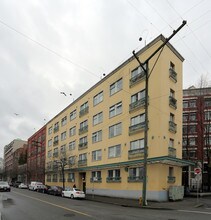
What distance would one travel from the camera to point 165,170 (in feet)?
106

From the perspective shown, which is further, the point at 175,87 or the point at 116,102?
the point at 116,102

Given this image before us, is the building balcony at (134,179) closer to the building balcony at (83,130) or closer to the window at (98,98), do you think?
the window at (98,98)

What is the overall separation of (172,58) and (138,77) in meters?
4.19

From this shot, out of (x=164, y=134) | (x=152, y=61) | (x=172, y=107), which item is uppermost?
(x=152, y=61)

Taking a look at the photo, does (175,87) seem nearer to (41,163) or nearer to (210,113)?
(210,113)

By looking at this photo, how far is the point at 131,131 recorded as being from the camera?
36.2 metres

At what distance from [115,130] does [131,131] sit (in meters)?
4.72

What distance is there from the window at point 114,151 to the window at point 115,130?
59.9 inches

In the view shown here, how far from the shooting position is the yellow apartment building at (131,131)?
32.6 metres

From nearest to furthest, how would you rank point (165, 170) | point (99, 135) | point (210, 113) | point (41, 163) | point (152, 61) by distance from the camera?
point (165, 170) → point (152, 61) → point (99, 135) → point (210, 113) → point (41, 163)

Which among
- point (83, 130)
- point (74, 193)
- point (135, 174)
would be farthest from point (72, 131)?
point (135, 174)

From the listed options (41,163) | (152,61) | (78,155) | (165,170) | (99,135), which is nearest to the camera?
(165,170)

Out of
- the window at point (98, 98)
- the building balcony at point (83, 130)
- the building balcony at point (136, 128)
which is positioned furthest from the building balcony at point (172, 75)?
the building balcony at point (83, 130)

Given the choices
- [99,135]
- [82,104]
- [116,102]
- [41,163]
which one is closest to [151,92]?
[116,102]
